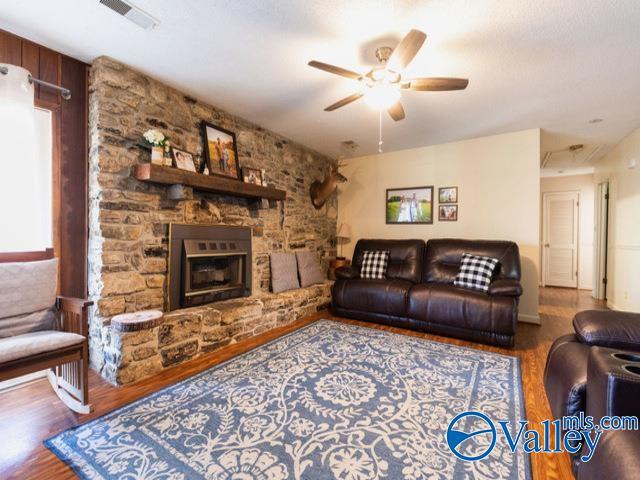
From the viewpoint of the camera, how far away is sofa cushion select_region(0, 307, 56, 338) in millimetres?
1885

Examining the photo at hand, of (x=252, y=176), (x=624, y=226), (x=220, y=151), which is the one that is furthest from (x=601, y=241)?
(x=220, y=151)

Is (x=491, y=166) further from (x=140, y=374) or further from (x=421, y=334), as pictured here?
(x=140, y=374)

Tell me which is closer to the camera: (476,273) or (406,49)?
(406,49)

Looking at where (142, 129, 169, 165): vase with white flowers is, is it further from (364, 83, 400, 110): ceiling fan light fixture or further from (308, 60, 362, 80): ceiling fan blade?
(364, 83, 400, 110): ceiling fan light fixture

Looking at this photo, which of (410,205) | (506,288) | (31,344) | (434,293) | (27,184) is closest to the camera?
(31,344)

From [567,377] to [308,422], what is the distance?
1.32m

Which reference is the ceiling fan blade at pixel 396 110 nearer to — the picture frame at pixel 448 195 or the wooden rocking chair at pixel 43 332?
the picture frame at pixel 448 195

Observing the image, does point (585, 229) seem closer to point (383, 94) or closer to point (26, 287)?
point (383, 94)

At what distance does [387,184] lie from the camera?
4977 mm

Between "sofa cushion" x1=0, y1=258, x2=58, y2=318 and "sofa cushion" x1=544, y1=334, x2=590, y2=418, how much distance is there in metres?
3.03

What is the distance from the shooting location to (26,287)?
6.49 ft

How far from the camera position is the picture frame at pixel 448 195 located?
4.40 metres

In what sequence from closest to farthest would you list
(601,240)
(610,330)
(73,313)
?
(610,330)
(73,313)
(601,240)

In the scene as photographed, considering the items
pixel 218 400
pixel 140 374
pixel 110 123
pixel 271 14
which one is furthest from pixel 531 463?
pixel 110 123
